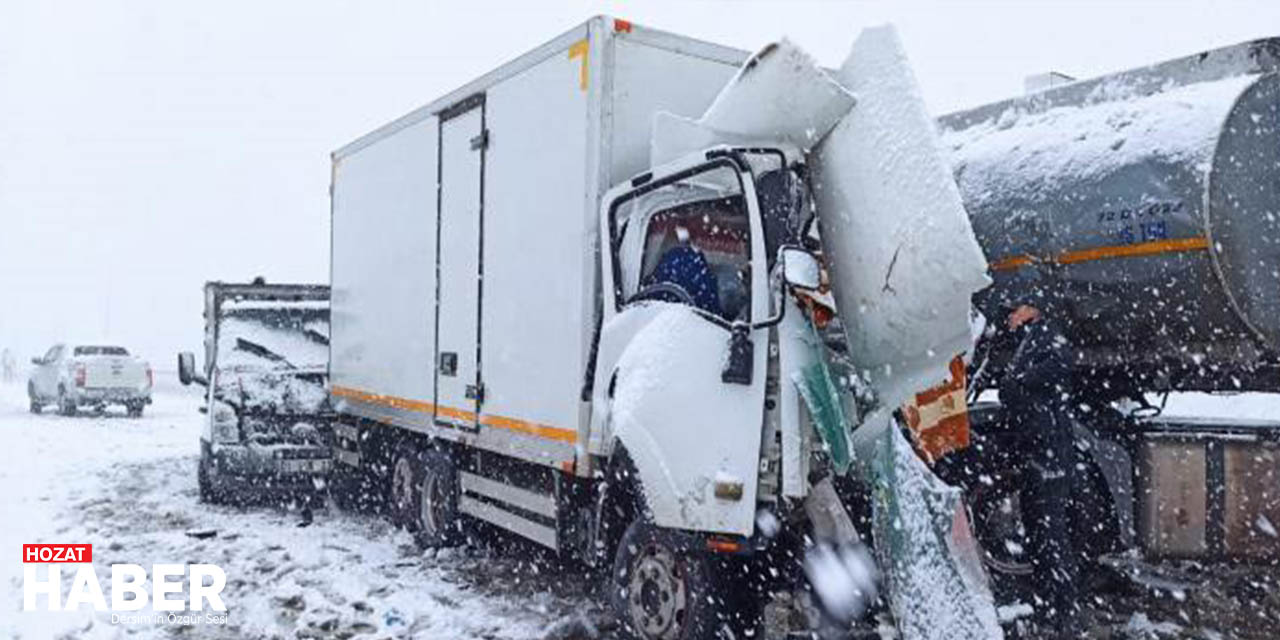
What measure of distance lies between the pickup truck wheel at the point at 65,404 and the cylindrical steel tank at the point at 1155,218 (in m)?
20.5

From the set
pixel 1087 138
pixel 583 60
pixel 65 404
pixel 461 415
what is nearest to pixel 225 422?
pixel 461 415

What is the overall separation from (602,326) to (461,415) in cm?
218

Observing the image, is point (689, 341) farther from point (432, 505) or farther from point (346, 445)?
point (346, 445)

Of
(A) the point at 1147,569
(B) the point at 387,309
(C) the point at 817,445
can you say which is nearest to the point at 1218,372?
(A) the point at 1147,569

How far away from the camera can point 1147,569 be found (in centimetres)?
824

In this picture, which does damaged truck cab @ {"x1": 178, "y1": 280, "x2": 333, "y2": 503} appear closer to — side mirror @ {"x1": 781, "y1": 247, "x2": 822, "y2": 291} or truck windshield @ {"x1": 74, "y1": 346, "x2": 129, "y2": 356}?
Result: side mirror @ {"x1": 781, "y1": 247, "x2": 822, "y2": 291}

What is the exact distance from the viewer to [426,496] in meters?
8.94

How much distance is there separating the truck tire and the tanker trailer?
13.0 feet

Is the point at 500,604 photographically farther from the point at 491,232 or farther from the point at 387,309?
the point at 387,309

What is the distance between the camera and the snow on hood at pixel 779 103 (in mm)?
5180

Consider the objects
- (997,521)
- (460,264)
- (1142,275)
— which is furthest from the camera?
(460,264)

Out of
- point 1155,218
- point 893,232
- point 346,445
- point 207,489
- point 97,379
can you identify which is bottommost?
point 207,489

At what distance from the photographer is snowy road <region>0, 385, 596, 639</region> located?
261 inches

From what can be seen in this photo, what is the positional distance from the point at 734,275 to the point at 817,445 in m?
0.95
